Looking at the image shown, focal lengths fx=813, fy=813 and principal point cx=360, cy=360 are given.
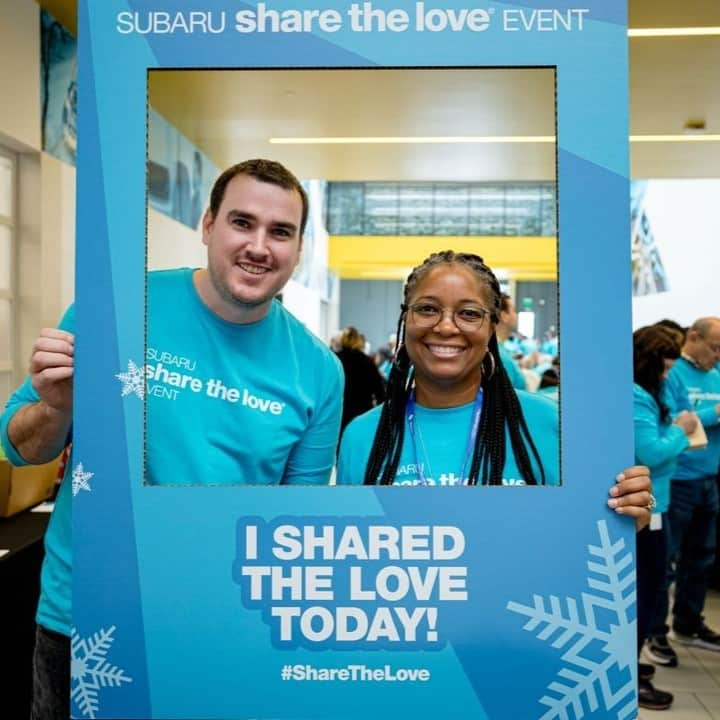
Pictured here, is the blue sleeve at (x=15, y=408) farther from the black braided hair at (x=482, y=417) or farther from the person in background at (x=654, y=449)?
the person in background at (x=654, y=449)

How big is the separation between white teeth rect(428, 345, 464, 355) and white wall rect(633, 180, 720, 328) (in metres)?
7.58

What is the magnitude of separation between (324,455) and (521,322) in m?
0.40

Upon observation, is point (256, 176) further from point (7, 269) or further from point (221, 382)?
point (7, 269)

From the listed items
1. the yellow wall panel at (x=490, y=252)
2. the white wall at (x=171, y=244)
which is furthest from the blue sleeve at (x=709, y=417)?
the white wall at (x=171, y=244)

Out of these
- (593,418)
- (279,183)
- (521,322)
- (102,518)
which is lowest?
(102,518)

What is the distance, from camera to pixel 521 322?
1.33 meters

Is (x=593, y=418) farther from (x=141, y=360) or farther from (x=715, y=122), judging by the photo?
(x=715, y=122)

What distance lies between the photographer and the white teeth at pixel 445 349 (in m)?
1.23

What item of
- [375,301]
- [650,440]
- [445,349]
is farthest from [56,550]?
[650,440]

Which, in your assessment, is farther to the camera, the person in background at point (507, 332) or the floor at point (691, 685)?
the floor at point (691, 685)

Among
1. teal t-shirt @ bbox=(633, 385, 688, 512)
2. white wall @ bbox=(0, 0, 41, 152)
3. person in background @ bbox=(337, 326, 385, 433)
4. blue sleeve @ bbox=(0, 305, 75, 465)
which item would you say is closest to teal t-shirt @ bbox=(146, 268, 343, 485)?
blue sleeve @ bbox=(0, 305, 75, 465)

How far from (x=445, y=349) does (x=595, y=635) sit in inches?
18.2

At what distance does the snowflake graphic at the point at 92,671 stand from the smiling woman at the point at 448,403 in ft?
1.27

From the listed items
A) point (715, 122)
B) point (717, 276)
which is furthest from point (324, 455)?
point (717, 276)
